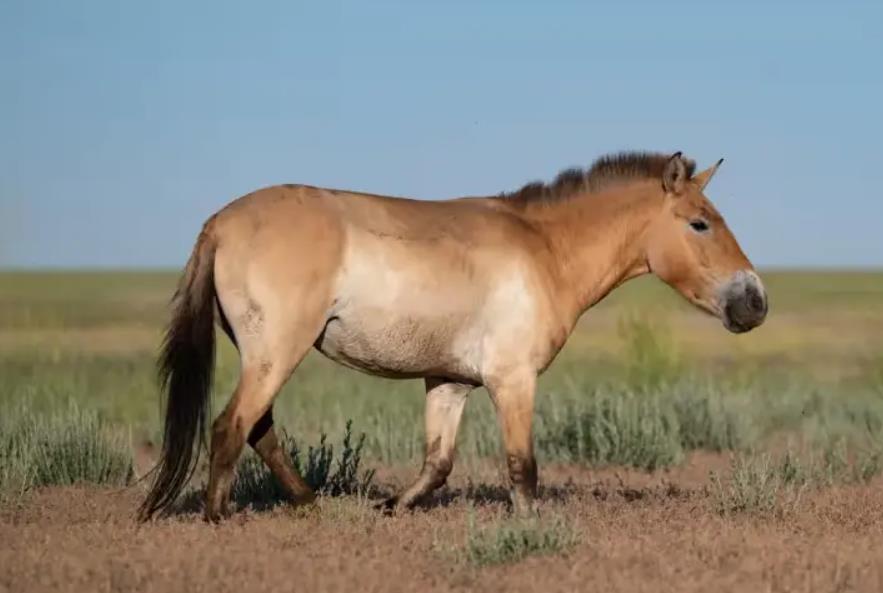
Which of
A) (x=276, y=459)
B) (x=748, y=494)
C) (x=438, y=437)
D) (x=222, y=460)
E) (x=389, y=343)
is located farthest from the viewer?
(x=438, y=437)

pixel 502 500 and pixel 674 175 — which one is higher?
pixel 674 175

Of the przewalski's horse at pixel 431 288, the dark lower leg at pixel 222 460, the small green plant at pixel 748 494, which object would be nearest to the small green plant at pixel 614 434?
the small green plant at pixel 748 494

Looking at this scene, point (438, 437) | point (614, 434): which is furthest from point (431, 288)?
point (614, 434)

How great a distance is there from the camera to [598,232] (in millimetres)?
9227

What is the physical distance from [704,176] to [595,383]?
37.1 feet

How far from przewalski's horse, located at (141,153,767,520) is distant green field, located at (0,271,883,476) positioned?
2.73ft

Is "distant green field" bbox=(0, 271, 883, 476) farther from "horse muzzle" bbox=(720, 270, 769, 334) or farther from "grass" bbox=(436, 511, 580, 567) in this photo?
"grass" bbox=(436, 511, 580, 567)

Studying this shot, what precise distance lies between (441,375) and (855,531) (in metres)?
2.74

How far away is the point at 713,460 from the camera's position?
13906 millimetres

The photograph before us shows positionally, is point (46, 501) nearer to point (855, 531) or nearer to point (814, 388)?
point (855, 531)

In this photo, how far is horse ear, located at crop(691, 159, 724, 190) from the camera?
30.8 ft

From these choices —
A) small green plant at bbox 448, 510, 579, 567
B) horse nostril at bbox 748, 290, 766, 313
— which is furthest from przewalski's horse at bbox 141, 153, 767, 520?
small green plant at bbox 448, 510, 579, 567

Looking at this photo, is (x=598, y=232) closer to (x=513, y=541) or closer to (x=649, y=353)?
(x=513, y=541)

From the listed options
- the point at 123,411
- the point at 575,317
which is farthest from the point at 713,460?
the point at 123,411
